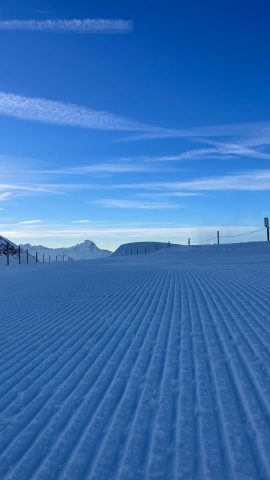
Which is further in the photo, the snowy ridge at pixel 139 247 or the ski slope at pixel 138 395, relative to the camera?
the snowy ridge at pixel 139 247

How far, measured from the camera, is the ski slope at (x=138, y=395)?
3.49 metres

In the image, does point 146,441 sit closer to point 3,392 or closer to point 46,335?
point 3,392

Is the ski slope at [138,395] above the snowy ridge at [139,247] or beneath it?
beneath

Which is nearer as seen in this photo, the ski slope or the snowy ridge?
the ski slope

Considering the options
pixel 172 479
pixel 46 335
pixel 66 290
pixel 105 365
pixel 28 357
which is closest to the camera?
pixel 172 479

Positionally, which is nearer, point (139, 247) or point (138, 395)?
point (138, 395)

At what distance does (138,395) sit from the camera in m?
4.80

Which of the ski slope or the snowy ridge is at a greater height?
the snowy ridge

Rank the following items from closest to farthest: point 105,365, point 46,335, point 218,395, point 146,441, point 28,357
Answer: point 146,441 → point 218,395 → point 105,365 → point 28,357 → point 46,335

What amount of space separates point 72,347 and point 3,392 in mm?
1922

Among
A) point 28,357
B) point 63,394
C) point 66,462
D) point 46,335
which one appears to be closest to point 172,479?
point 66,462

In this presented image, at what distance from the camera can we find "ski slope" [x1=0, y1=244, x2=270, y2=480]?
11.5 feet

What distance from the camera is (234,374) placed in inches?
210

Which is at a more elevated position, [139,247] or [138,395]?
[139,247]
